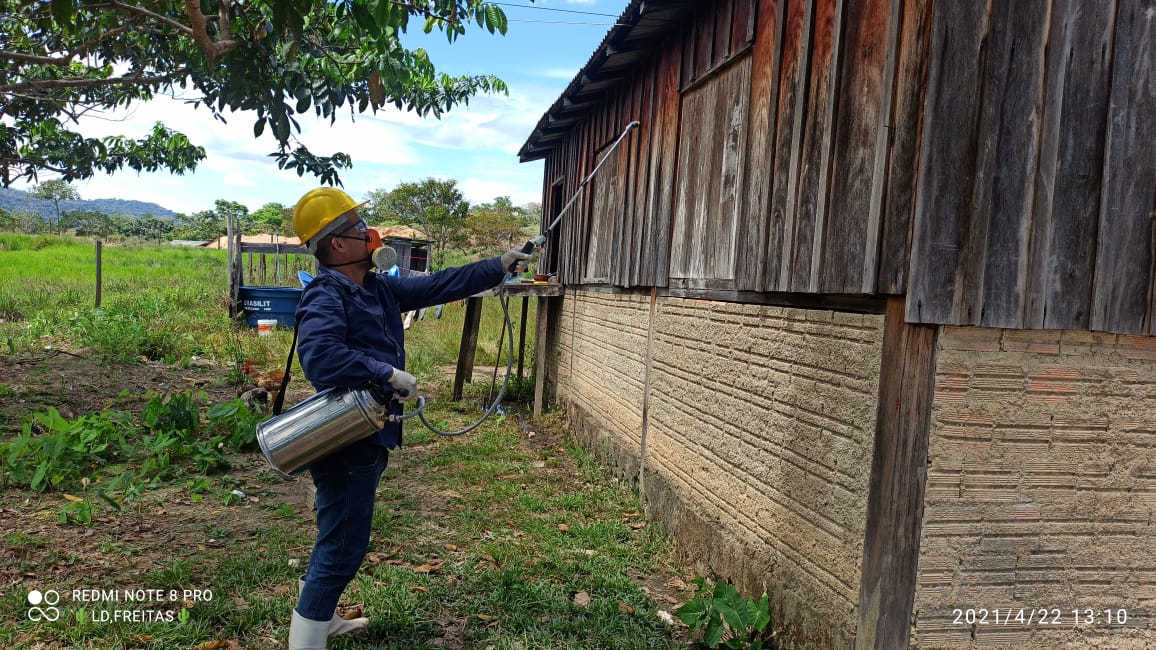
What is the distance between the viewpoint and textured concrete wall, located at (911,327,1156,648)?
8.98ft

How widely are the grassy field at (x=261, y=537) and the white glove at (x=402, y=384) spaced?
1.31 m

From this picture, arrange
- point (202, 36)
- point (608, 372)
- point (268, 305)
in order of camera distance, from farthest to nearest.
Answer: point (268, 305), point (608, 372), point (202, 36)

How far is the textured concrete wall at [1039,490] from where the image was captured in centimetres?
274

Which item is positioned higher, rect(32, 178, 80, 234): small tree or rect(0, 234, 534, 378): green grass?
rect(32, 178, 80, 234): small tree

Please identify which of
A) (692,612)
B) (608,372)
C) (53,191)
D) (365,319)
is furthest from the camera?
(53,191)

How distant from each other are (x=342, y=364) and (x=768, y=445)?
223 cm

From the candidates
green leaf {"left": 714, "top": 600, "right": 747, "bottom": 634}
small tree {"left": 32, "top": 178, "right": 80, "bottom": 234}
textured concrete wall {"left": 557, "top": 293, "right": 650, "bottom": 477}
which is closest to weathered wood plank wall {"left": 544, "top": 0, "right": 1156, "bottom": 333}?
green leaf {"left": 714, "top": 600, "right": 747, "bottom": 634}

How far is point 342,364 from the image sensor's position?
116 inches

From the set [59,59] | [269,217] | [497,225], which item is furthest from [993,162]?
[269,217]

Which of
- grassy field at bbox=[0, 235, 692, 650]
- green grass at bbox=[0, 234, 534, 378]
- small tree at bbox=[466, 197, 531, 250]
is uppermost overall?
small tree at bbox=[466, 197, 531, 250]

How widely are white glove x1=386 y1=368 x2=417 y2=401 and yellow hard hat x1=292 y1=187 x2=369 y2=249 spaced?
80cm

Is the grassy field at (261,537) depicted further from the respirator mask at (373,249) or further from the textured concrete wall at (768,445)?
the respirator mask at (373,249)

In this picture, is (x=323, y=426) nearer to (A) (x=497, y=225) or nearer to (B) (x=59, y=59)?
(B) (x=59, y=59)

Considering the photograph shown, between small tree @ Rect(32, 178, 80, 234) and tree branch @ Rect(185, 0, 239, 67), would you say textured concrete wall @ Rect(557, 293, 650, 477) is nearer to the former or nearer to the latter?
tree branch @ Rect(185, 0, 239, 67)
